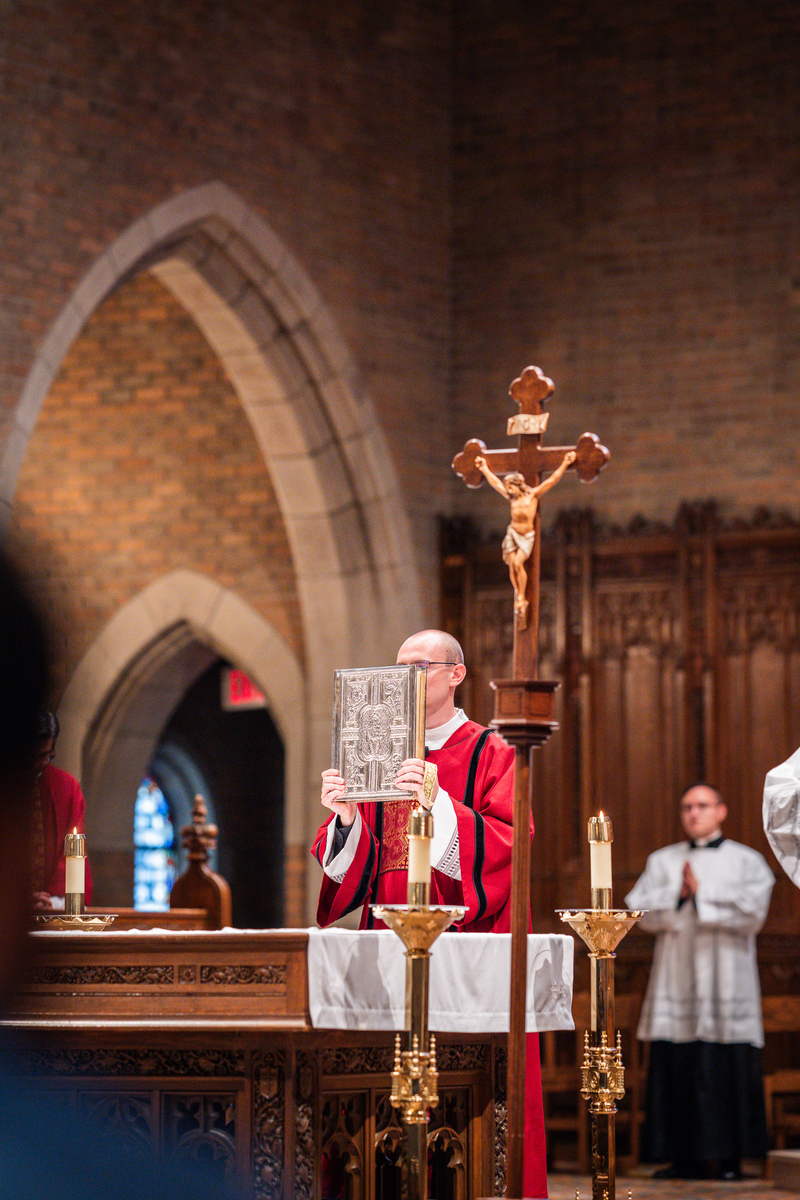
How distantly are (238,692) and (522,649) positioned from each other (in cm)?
1137

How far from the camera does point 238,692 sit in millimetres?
15438

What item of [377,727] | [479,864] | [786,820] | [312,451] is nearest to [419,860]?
[377,727]

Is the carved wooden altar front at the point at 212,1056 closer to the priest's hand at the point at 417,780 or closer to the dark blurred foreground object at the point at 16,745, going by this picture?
the priest's hand at the point at 417,780

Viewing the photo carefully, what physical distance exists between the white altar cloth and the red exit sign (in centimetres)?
1109

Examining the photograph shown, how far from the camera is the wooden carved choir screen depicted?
9.78 meters

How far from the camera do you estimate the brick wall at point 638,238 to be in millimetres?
10156

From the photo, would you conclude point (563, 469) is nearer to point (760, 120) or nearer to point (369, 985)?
point (369, 985)

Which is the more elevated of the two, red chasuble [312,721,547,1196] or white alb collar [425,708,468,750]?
white alb collar [425,708,468,750]

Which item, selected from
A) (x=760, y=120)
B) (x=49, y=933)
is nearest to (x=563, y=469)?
(x=49, y=933)

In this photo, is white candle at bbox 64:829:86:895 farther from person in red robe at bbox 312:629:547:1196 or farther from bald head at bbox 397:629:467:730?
bald head at bbox 397:629:467:730

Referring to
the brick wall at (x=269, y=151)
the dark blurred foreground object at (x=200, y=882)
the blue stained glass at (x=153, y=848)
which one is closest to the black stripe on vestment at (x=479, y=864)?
the dark blurred foreground object at (x=200, y=882)

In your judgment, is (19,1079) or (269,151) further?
(269,151)

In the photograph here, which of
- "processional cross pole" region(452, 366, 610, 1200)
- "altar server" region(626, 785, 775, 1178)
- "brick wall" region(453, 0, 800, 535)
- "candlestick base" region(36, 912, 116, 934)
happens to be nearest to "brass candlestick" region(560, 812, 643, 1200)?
"processional cross pole" region(452, 366, 610, 1200)

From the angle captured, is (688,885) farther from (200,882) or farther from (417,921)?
(417,921)
